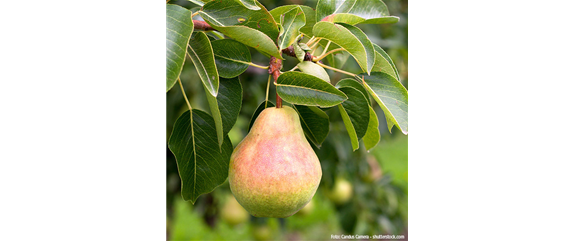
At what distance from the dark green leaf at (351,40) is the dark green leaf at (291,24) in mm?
36

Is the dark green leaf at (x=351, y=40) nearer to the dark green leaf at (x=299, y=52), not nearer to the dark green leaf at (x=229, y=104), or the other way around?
the dark green leaf at (x=299, y=52)

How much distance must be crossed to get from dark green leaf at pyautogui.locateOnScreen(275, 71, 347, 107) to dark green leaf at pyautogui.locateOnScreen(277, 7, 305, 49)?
0.22ft

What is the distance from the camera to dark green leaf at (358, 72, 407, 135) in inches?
33.6

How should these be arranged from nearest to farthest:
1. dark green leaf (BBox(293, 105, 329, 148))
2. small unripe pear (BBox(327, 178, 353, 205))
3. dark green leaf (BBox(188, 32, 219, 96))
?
1. dark green leaf (BBox(188, 32, 219, 96))
2. dark green leaf (BBox(293, 105, 329, 148))
3. small unripe pear (BBox(327, 178, 353, 205))

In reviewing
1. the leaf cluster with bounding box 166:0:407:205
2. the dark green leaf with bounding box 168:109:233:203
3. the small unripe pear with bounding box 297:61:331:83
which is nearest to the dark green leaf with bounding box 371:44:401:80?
the leaf cluster with bounding box 166:0:407:205

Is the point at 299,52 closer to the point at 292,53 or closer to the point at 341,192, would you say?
the point at 292,53

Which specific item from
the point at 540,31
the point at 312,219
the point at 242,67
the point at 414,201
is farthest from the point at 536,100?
the point at 312,219

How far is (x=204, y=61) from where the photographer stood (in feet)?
2.57

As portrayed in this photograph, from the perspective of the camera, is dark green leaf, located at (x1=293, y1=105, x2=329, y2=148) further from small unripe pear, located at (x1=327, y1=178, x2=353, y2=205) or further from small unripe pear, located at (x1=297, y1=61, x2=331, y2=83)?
small unripe pear, located at (x1=327, y1=178, x2=353, y2=205)

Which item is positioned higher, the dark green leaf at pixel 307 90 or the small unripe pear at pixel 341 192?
the dark green leaf at pixel 307 90

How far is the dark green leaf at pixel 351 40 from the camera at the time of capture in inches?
31.0

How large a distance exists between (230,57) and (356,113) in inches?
11.3

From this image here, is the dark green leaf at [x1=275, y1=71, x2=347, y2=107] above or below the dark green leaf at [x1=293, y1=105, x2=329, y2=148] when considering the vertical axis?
above

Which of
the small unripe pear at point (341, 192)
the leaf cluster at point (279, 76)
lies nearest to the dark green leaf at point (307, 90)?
the leaf cluster at point (279, 76)
